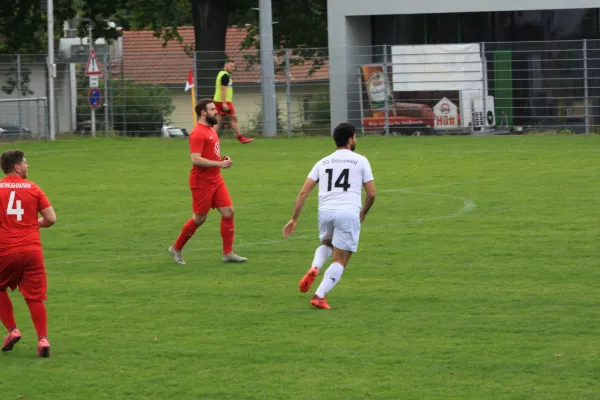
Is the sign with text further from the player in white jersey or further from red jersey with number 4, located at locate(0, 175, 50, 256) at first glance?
red jersey with number 4, located at locate(0, 175, 50, 256)

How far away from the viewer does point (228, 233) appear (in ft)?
44.1

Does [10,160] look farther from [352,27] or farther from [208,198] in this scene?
[352,27]

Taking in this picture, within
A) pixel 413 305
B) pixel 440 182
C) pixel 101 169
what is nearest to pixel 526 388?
pixel 413 305

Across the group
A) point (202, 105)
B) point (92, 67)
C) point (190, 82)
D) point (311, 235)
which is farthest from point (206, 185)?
point (92, 67)

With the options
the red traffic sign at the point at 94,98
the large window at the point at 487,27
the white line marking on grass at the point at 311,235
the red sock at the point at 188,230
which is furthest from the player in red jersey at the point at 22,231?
the large window at the point at 487,27

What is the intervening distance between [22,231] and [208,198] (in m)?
4.64

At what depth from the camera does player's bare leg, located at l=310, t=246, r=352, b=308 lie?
10656mm

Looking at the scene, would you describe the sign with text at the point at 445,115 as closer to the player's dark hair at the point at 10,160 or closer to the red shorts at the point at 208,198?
the red shorts at the point at 208,198

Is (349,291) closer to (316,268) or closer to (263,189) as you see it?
(316,268)

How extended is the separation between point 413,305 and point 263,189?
34.3 feet

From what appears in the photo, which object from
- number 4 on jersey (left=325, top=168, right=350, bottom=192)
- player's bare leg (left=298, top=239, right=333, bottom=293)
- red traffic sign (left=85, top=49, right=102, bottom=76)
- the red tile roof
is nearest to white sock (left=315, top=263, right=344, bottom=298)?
player's bare leg (left=298, top=239, right=333, bottom=293)

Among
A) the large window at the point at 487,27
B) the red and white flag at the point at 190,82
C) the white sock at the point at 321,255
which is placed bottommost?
the white sock at the point at 321,255

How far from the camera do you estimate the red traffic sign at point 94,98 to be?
35866mm

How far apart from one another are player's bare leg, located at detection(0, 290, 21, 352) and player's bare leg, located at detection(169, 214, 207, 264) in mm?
4342
